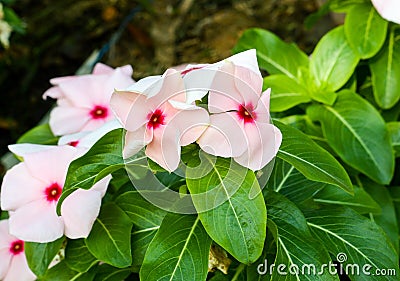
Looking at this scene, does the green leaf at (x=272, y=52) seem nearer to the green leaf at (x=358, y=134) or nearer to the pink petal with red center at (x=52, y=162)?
the green leaf at (x=358, y=134)

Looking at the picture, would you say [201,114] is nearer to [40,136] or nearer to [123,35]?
[40,136]

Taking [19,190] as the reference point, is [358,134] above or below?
below

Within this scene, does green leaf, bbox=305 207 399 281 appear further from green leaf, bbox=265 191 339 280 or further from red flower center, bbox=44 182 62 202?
red flower center, bbox=44 182 62 202

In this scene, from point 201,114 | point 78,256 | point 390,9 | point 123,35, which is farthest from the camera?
point 123,35

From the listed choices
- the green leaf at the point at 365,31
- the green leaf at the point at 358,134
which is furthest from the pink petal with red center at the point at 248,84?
the green leaf at the point at 365,31

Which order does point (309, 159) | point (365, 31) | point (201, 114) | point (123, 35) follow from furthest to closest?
point (123, 35)
point (365, 31)
point (309, 159)
point (201, 114)

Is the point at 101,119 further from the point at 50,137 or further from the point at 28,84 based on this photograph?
the point at 28,84

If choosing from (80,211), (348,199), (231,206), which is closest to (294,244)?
(231,206)
